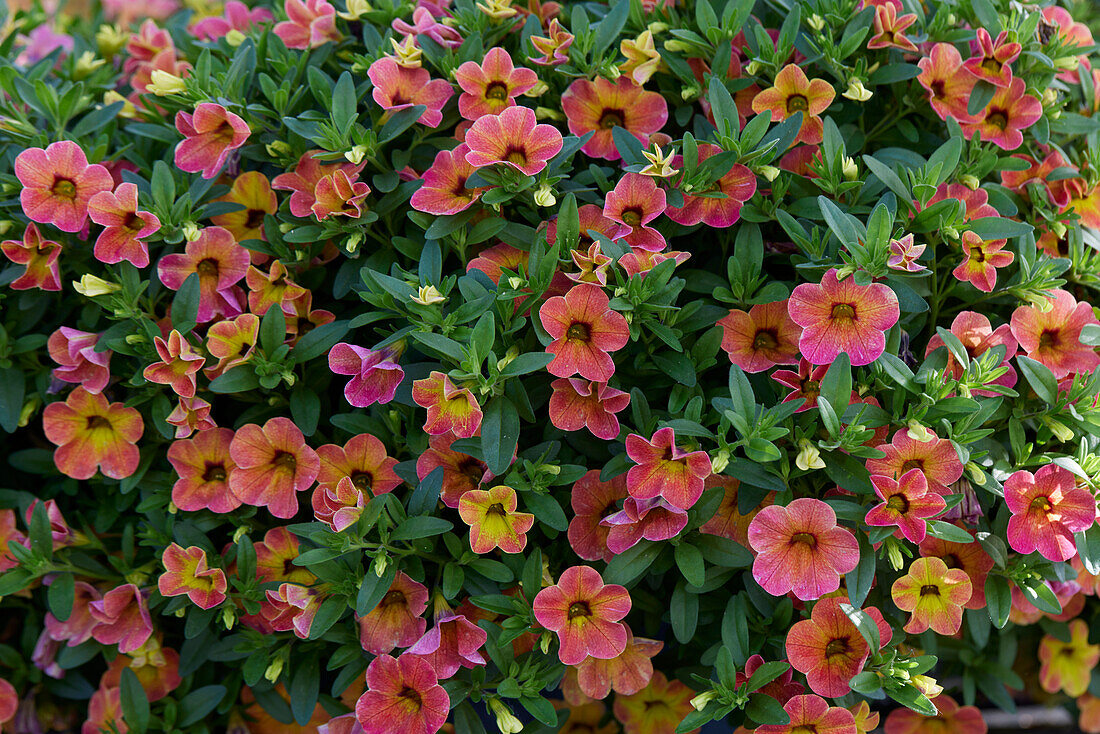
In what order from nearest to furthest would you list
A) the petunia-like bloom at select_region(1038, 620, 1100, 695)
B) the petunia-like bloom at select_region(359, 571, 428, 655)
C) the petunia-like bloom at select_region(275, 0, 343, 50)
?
1. the petunia-like bloom at select_region(359, 571, 428, 655)
2. the petunia-like bloom at select_region(275, 0, 343, 50)
3. the petunia-like bloom at select_region(1038, 620, 1100, 695)

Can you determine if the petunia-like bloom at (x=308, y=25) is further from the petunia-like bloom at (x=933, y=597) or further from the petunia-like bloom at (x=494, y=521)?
the petunia-like bloom at (x=933, y=597)

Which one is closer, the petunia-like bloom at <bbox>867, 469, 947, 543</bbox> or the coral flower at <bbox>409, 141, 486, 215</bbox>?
the petunia-like bloom at <bbox>867, 469, 947, 543</bbox>

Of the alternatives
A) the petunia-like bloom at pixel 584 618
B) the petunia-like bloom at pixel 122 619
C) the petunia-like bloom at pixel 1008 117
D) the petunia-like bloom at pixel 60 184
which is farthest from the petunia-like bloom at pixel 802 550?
the petunia-like bloom at pixel 60 184

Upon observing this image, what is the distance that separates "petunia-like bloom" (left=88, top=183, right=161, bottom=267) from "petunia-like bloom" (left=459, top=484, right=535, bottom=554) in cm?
74

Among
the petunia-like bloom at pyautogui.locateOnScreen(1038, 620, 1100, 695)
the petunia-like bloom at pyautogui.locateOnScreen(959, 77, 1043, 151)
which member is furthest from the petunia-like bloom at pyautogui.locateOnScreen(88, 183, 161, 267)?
the petunia-like bloom at pyautogui.locateOnScreen(1038, 620, 1100, 695)

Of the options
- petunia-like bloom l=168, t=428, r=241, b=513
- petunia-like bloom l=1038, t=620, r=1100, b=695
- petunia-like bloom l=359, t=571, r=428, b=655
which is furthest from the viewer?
petunia-like bloom l=1038, t=620, r=1100, b=695

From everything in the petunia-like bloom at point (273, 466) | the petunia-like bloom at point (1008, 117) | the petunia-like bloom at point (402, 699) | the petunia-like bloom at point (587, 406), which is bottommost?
the petunia-like bloom at point (402, 699)

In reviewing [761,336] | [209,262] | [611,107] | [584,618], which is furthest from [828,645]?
[209,262]

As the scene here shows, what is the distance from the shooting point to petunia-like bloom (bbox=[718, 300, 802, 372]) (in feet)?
4.89

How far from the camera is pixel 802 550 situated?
1.37 meters

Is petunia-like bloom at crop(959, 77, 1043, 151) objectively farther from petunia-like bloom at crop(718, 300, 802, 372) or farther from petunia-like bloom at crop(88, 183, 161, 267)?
petunia-like bloom at crop(88, 183, 161, 267)

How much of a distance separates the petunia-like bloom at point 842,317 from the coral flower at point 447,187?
58 centimetres

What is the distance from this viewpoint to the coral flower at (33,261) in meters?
1.62

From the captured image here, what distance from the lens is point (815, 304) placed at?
1.41 m
